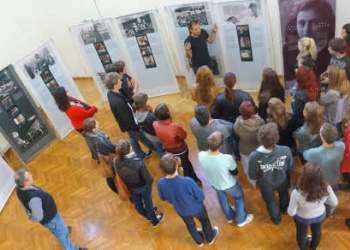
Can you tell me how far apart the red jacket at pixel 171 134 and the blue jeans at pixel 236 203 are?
83cm

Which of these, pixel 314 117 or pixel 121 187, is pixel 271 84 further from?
pixel 121 187

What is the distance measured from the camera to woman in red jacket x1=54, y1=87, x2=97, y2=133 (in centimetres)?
568

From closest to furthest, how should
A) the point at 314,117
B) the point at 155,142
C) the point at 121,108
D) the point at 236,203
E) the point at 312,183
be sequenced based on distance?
1. the point at 312,183
2. the point at 314,117
3. the point at 236,203
4. the point at 121,108
5. the point at 155,142

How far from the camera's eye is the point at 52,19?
8.96 m

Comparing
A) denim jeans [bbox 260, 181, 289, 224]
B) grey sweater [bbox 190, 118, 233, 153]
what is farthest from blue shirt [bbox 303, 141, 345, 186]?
grey sweater [bbox 190, 118, 233, 153]

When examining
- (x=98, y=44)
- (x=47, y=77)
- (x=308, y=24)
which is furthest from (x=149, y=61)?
(x=308, y=24)

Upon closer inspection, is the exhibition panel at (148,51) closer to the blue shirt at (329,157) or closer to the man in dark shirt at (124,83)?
the man in dark shirt at (124,83)

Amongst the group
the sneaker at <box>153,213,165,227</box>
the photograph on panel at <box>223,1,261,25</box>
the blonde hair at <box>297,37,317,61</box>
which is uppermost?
the photograph on panel at <box>223,1,261,25</box>

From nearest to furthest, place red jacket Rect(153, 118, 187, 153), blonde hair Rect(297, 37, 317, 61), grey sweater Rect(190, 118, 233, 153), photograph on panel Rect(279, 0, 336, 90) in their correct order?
grey sweater Rect(190, 118, 233, 153) → red jacket Rect(153, 118, 187, 153) → blonde hair Rect(297, 37, 317, 61) → photograph on panel Rect(279, 0, 336, 90)

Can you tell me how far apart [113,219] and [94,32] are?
4.01 m

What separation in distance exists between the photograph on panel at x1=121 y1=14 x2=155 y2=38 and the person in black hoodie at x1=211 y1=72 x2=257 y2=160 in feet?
9.96

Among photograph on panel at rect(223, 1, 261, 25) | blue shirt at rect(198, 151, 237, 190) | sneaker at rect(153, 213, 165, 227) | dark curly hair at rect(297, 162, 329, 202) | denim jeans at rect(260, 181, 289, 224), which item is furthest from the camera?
photograph on panel at rect(223, 1, 261, 25)

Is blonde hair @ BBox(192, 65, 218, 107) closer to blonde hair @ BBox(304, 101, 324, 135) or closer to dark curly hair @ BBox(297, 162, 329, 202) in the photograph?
blonde hair @ BBox(304, 101, 324, 135)

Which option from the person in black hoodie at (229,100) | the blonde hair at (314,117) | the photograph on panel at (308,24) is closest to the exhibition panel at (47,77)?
the person in black hoodie at (229,100)
